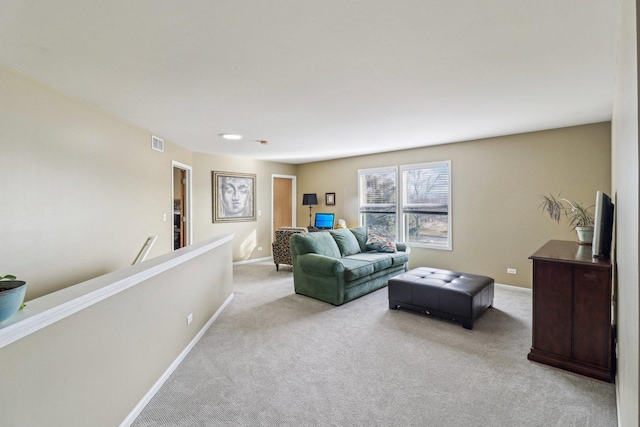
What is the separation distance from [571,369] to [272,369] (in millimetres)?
2375

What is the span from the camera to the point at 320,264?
13.6 ft

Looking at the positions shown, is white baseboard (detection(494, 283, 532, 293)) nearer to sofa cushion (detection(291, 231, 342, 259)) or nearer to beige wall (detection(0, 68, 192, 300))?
sofa cushion (detection(291, 231, 342, 259))

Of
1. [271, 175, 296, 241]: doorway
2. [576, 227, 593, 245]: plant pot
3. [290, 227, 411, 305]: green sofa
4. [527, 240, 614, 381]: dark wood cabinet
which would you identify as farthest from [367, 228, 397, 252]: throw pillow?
[271, 175, 296, 241]: doorway

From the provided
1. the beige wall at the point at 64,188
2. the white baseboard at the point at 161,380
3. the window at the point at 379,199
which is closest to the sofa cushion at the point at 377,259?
the window at the point at 379,199

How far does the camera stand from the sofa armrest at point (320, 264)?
3994 millimetres

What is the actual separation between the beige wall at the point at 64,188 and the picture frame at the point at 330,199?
398cm

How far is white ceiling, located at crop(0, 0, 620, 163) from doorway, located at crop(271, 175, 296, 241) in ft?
12.4

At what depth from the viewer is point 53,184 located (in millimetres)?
2744

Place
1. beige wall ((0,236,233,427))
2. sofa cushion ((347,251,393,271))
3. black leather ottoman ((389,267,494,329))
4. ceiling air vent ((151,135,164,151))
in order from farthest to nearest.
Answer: sofa cushion ((347,251,393,271)) → ceiling air vent ((151,135,164,151)) → black leather ottoman ((389,267,494,329)) → beige wall ((0,236,233,427))

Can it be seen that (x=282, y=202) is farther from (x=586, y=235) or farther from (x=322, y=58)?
(x=586, y=235)

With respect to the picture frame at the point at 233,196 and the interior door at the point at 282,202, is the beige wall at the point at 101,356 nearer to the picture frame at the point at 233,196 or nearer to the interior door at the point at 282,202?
the picture frame at the point at 233,196

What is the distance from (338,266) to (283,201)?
411cm

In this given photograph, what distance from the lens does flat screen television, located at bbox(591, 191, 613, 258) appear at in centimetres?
230

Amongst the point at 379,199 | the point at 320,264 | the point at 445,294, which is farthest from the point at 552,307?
the point at 379,199
